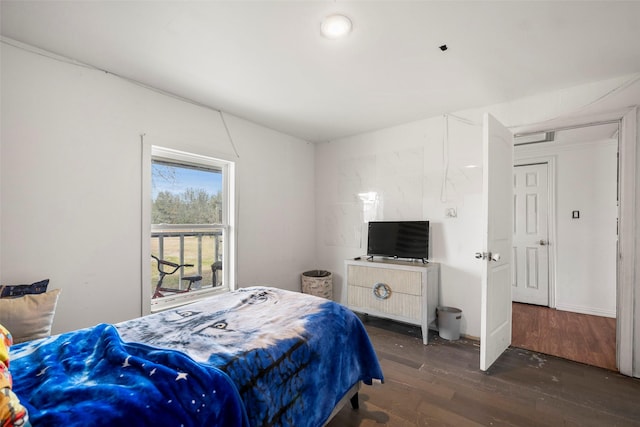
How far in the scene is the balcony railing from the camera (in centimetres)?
279

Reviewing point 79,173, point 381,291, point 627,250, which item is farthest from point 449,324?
point 79,173

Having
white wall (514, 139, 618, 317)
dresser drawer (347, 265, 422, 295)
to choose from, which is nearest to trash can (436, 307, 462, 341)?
dresser drawer (347, 265, 422, 295)

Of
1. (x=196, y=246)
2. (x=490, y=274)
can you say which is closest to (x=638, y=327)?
(x=490, y=274)

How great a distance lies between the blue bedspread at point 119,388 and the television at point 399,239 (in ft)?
8.71

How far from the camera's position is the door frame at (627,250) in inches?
91.1

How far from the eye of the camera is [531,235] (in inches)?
168

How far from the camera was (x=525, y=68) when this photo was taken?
227 cm

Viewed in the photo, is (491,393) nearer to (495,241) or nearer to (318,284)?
(495,241)

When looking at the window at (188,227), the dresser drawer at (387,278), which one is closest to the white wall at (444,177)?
the dresser drawer at (387,278)

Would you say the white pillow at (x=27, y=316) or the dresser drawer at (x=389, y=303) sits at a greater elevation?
the white pillow at (x=27, y=316)

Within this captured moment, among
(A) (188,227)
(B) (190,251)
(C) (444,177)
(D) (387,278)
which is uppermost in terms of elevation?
(C) (444,177)

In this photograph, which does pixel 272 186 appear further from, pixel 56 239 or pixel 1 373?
pixel 1 373

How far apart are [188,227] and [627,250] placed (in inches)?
157

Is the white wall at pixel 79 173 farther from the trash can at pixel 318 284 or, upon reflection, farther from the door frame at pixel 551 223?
the door frame at pixel 551 223
